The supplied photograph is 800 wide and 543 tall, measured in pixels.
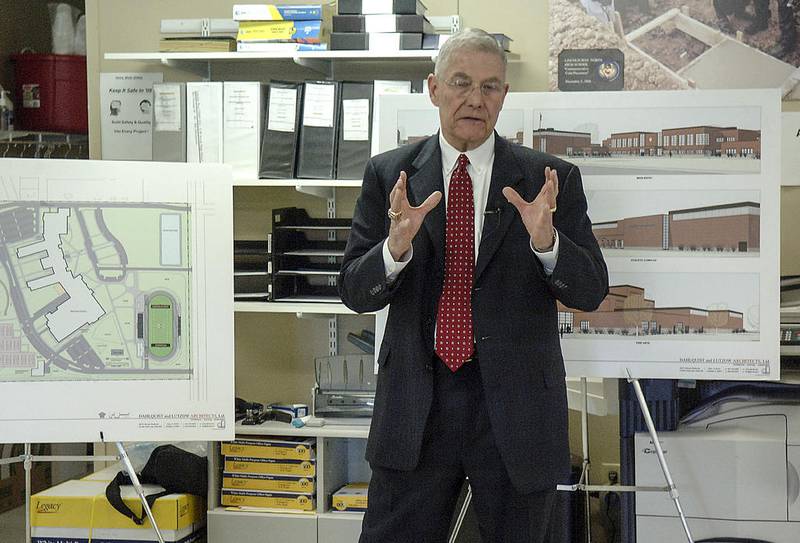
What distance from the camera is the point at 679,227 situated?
2.68 m

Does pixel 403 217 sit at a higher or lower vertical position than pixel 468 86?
lower

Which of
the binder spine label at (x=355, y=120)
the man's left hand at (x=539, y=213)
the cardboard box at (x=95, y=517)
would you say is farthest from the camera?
the binder spine label at (x=355, y=120)

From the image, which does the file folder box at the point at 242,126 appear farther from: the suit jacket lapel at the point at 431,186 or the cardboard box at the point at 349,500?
the suit jacket lapel at the point at 431,186

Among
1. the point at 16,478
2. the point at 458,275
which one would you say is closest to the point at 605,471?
the point at 458,275

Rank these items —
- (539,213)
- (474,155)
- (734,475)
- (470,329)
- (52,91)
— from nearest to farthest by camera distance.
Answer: (539,213) → (470,329) → (474,155) → (734,475) → (52,91)

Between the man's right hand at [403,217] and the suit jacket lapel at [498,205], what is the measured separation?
0.55ft

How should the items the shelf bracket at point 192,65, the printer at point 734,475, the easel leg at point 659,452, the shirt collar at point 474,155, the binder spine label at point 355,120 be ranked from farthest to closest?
the shelf bracket at point 192,65, the binder spine label at point 355,120, the printer at point 734,475, the easel leg at point 659,452, the shirt collar at point 474,155

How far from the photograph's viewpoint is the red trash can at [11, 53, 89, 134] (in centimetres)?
466

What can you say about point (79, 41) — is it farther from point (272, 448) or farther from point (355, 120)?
point (272, 448)

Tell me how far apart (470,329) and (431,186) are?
346 mm

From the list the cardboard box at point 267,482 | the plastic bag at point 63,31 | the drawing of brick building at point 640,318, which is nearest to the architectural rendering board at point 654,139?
the drawing of brick building at point 640,318

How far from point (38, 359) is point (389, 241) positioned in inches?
51.5

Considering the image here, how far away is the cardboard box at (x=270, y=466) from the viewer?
3.52 metres

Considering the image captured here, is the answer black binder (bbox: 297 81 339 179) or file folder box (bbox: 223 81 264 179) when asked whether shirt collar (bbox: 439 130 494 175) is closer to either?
black binder (bbox: 297 81 339 179)
